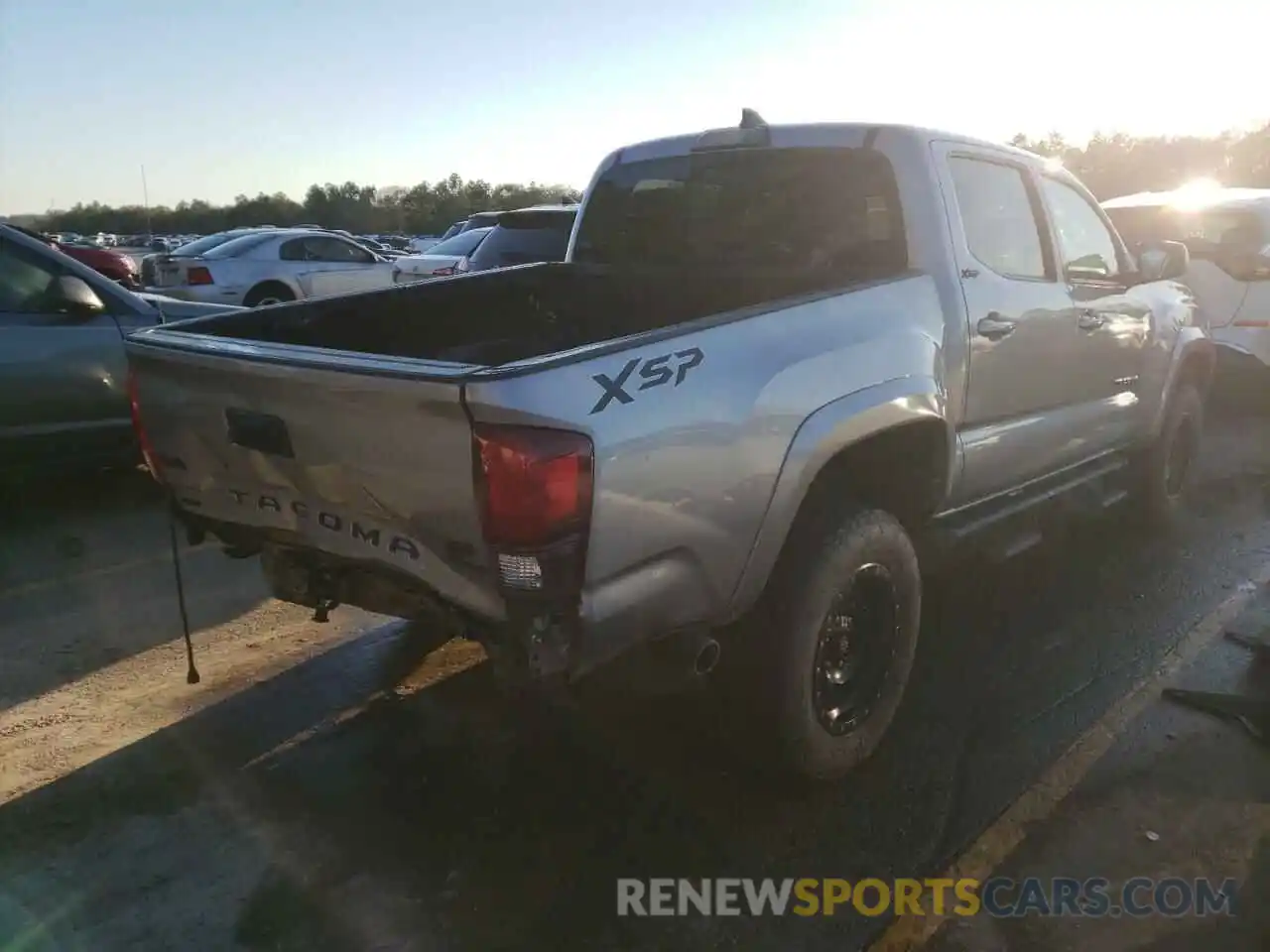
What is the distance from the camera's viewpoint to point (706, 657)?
2857 mm

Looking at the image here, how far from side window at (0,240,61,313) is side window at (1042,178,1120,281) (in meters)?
5.35

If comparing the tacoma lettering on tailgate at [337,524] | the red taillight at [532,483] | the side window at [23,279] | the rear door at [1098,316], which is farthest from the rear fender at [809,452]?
the side window at [23,279]

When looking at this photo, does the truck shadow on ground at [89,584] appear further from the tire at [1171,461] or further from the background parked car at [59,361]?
the tire at [1171,461]

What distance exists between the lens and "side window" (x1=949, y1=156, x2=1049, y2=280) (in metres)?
4.03

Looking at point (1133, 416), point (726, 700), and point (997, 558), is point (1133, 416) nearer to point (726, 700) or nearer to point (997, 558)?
point (997, 558)

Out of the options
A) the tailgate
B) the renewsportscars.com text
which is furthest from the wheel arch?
the renewsportscars.com text

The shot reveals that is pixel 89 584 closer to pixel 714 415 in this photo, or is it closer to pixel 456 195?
pixel 714 415

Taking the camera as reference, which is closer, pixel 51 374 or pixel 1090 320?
pixel 1090 320

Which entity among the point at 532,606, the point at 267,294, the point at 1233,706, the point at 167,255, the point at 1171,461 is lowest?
the point at 1233,706

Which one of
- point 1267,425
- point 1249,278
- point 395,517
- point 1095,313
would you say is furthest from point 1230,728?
point 1267,425

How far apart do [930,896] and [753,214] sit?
2542 millimetres

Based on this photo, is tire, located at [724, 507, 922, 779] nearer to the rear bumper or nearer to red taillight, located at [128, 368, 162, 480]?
the rear bumper

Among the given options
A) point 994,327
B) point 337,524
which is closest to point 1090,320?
point 994,327

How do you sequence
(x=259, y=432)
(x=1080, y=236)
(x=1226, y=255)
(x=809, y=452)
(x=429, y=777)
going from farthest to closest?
(x=1226, y=255), (x=1080, y=236), (x=429, y=777), (x=809, y=452), (x=259, y=432)
